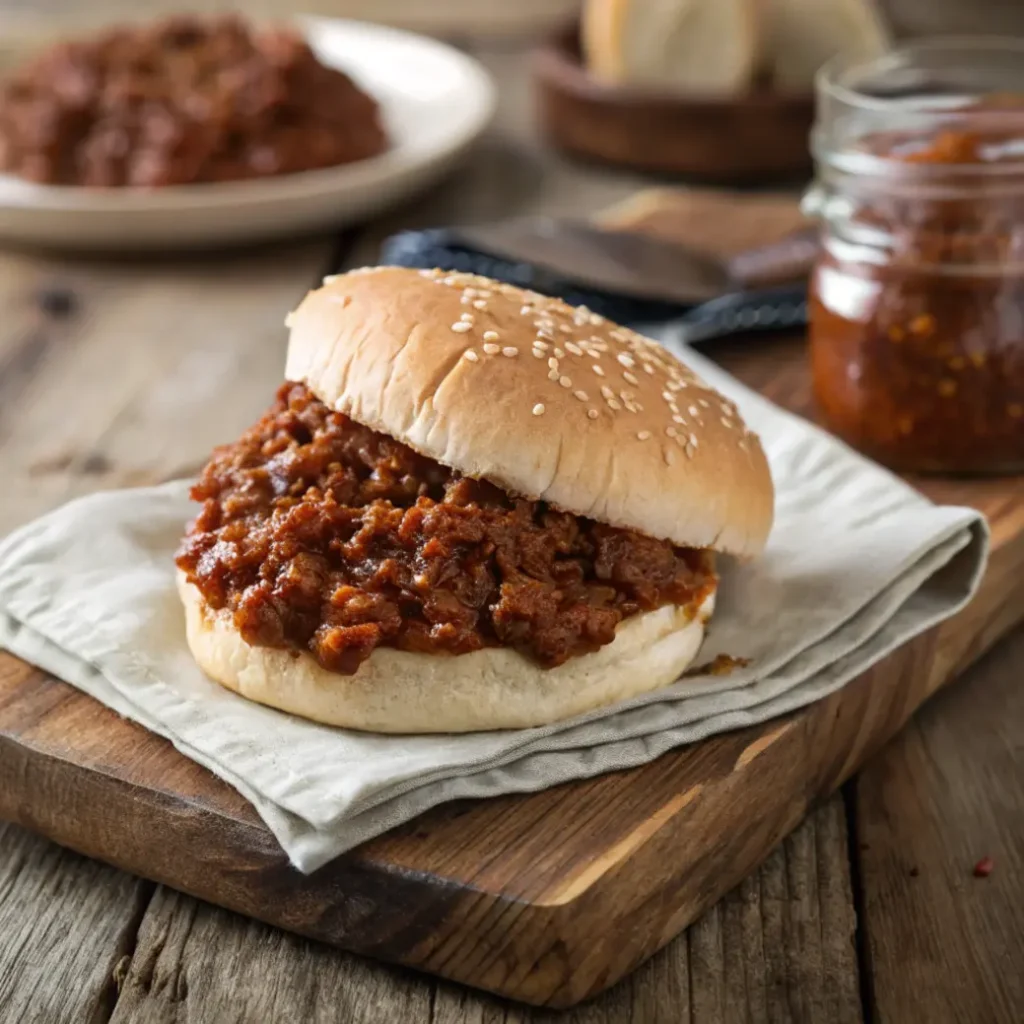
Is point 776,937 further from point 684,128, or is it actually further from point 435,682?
point 684,128

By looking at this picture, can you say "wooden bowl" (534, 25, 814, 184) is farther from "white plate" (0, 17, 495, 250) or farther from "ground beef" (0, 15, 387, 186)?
"ground beef" (0, 15, 387, 186)

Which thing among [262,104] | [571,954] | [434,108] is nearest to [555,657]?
[571,954]

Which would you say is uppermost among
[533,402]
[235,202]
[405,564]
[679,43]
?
[533,402]

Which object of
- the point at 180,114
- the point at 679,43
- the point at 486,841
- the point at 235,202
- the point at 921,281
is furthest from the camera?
the point at 679,43

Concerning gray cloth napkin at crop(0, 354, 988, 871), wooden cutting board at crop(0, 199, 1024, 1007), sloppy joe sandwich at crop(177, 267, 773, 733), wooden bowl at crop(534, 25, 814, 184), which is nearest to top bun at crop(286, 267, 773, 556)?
sloppy joe sandwich at crop(177, 267, 773, 733)

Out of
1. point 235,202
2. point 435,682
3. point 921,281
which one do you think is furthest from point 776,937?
point 235,202

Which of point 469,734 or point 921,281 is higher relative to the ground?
point 921,281
